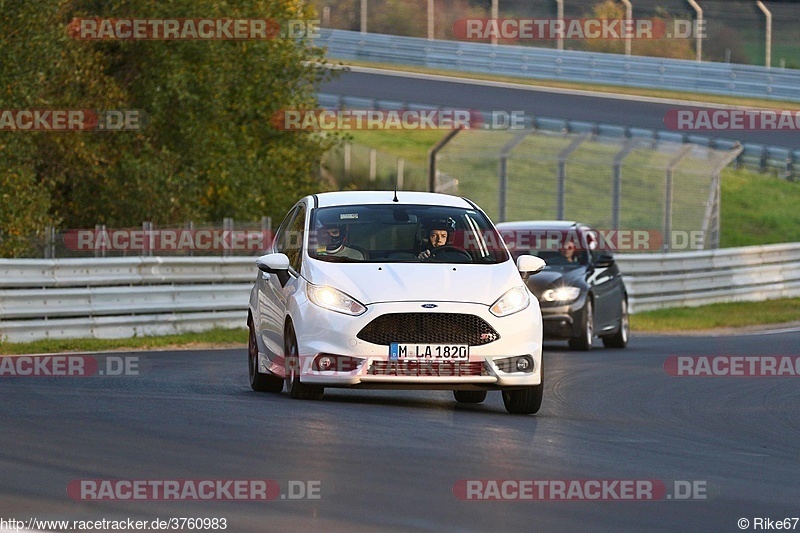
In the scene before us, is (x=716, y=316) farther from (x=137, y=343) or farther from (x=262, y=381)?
(x=262, y=381)

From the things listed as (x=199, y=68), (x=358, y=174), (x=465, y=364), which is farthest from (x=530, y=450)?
(x=358, y=174)

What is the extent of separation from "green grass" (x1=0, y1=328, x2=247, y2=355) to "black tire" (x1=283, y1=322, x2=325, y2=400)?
724 cm

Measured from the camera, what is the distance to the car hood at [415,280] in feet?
37.8

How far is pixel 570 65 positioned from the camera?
153ft

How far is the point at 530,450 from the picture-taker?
9.58 meters

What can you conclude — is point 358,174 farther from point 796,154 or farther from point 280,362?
point 280,362

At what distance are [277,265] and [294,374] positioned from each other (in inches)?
35.0

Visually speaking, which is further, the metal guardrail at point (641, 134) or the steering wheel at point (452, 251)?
the metal guardrail at point (641, 134)

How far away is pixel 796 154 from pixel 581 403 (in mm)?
29222

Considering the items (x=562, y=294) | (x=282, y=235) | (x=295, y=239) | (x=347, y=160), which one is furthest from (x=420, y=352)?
(x=347, y=160)

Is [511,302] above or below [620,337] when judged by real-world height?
above

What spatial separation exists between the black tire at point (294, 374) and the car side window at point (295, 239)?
556 millimetres

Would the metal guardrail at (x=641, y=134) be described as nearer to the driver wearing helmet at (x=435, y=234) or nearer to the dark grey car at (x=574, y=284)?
the dark grey car at (x=574, y=284)

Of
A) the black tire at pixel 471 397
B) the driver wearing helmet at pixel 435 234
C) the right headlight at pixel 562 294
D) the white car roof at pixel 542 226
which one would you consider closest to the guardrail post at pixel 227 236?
the white car roof at pixel 542 226
